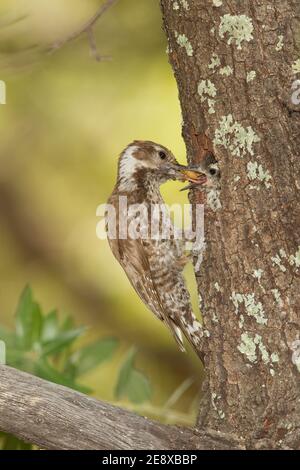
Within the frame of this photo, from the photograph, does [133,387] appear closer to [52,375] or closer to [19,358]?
[52,375]

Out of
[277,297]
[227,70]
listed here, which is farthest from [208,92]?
[277,297]

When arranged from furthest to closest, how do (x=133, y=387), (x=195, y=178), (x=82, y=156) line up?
(x=82, y=156) < (x=133, y=387) < (x=195, y=178)

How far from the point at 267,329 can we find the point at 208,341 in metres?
0.26

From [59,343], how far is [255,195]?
159cm

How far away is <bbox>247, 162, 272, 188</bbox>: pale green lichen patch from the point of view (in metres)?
3.30

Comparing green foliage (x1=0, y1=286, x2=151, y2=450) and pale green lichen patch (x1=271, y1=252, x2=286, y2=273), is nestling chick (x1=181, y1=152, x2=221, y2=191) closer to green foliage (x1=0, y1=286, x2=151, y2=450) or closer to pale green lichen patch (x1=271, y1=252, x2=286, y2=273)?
pale green lichen patch (x1=271, y1=252, x2=286, y2=273)

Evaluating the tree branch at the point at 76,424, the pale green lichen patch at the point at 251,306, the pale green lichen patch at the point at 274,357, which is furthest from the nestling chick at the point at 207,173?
the tree branch at the point at 76,424

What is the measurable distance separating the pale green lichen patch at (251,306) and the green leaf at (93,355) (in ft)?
4.92

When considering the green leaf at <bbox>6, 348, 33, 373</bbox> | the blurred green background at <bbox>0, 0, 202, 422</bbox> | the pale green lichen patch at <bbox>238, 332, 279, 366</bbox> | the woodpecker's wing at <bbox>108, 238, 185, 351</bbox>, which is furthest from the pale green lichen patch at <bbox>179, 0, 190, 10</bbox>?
the blurred green background at <bbox>0, 0, 202, 422</bbox>

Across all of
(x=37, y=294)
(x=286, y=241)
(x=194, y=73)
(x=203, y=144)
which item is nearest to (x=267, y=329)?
(x=286, y=241)

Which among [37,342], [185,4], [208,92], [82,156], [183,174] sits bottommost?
[37,342]

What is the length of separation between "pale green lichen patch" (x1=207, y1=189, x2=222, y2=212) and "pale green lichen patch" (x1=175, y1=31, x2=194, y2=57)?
48 cm

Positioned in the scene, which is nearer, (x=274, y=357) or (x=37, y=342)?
(x=274, y=357)

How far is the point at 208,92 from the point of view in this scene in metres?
3.37
